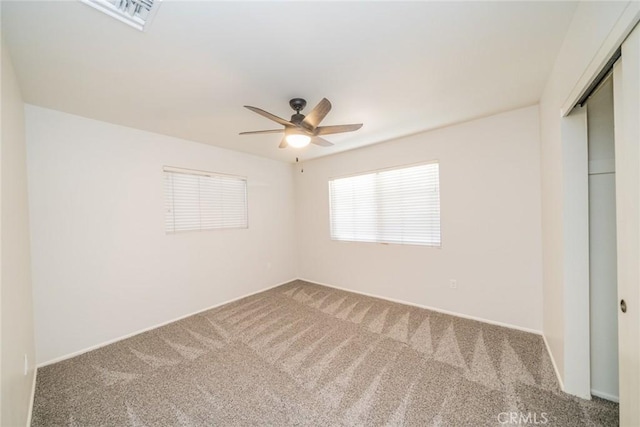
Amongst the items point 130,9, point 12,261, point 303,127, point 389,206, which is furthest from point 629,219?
point 12,261

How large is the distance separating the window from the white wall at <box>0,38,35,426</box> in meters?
1.34

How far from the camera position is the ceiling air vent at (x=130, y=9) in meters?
1.21

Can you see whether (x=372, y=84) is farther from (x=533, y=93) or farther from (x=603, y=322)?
(x=603, y=322)

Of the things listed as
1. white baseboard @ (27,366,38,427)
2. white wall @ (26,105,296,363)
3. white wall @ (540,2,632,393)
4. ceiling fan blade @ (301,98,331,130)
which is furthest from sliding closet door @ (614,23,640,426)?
white wall @ (26,105,296,363)

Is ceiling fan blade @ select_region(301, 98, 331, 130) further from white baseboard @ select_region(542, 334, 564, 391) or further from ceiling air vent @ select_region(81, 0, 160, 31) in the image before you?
white baseboard @ select_region(542, 334, 564, 391)

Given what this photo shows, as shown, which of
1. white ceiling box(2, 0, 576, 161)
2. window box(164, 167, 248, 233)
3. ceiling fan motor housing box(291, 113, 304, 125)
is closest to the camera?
white ceiling box(2, 0, 576, 161)

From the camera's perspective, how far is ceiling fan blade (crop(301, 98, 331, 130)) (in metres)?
1.78

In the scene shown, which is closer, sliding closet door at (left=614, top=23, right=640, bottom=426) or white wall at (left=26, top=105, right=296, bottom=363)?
sliding closet door at (left=614, top=23, right=640, bottom=426)

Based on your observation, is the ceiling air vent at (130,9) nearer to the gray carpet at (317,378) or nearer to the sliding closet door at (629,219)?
the sliding closet door at (629,219)

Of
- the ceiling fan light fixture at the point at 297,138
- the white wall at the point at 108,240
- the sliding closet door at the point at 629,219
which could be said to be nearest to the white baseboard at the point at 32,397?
the white wall at the point at 108,240

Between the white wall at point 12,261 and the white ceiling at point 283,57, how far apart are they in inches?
13.4

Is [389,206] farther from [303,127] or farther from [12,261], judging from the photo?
[12,261]

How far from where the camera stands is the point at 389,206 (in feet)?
12.0

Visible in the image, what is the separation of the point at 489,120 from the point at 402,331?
267 cm
